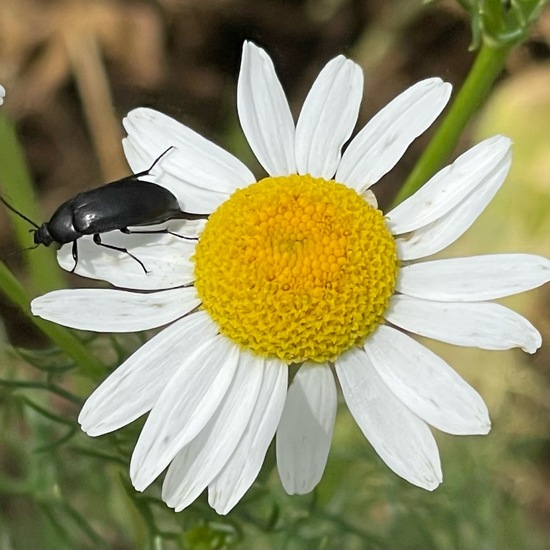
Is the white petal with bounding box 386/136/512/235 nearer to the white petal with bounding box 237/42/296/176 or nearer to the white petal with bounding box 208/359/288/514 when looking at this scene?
the white petal with bounding box 237/42/296/176

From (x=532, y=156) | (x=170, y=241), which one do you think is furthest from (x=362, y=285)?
(x=532, y=156)

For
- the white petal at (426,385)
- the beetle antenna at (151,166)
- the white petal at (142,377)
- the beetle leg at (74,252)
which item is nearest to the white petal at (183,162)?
the beetle antenna at (151,166)

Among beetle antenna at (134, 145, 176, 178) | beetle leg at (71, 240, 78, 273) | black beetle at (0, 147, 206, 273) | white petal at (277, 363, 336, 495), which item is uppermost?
beetle antenna at (134, 145, 176, 178)

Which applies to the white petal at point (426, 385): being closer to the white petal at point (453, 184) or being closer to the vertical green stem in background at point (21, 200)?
the white petal at point (453, 184)

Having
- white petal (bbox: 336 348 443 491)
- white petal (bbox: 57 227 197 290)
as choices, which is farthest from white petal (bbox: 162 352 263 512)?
white petal (bbox: 57 227 197 290)

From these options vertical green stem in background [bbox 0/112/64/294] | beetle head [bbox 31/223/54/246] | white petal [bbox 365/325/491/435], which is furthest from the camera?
vertical green stem in background [bbox 0/112/64/294]

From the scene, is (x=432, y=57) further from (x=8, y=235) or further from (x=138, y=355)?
(x=138, y=355)
